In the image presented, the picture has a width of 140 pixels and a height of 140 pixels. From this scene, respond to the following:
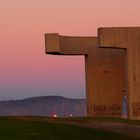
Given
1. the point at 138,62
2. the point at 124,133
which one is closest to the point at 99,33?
the point at 138,62

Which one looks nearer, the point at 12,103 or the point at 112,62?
the point at 112,62

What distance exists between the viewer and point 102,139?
20.0 m

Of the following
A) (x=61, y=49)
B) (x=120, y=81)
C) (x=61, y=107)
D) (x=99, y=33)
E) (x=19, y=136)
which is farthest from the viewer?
(x=61, y=107)

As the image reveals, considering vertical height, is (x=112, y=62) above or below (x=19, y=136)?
above

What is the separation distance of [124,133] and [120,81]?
24.4 m

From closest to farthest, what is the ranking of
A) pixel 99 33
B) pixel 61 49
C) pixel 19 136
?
pixel 19 136, pixel 99 33, pixel 61 49

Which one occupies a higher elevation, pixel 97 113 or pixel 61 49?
pixel 61 49

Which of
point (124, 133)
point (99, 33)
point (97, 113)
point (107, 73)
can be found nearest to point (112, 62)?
point (107, 73)

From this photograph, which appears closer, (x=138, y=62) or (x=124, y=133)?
(x=124, y=133)

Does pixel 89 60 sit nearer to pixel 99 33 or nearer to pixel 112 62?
pixel 112 62

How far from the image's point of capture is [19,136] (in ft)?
64.9

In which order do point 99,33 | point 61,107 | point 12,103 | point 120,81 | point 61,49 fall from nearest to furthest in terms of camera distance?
1. point 99,33
2. point 61,49
3. point 120,81
4. point 61,107
5. point 12,103

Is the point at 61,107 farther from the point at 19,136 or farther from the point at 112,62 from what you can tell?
the point at 19,136

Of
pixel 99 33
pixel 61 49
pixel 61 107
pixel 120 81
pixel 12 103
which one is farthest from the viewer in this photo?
pixel 12 103
